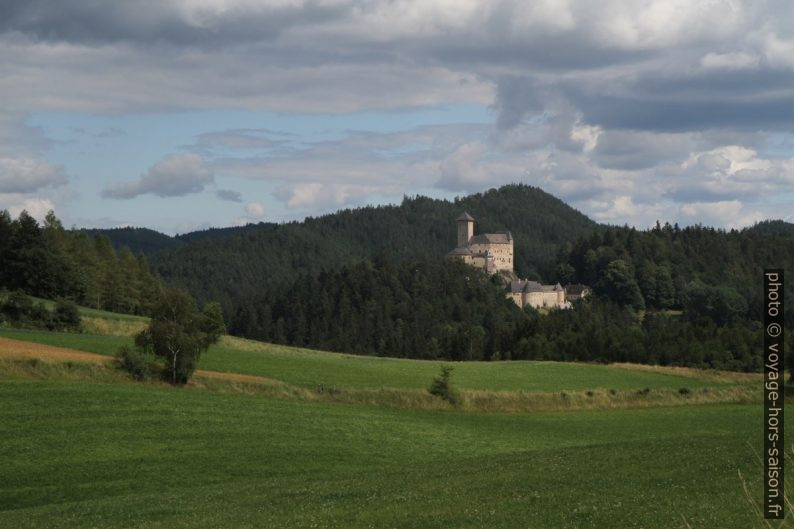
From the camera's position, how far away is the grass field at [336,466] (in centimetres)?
1973

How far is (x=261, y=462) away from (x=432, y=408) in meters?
22.3

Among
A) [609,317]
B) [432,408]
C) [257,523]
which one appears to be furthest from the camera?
[609,317]

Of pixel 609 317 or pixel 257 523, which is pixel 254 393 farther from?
pixel 609 317

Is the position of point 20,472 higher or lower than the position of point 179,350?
lower

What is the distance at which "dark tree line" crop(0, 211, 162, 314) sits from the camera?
91.8m

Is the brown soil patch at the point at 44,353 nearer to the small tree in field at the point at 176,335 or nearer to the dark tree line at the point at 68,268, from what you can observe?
the small tree in field at the point at 176,335

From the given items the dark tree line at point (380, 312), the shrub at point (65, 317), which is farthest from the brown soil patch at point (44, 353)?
the dark tree line at point (380, 312)

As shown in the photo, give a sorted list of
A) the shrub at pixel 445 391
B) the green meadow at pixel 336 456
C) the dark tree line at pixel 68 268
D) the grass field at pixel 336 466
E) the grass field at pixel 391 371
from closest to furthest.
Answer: the grass field at pixel 336 466
the green meadow at pixel 336 456
the shrub at pixel 445 391
the grass field at pixel 391 371
the dark tree line at pixel 68 268

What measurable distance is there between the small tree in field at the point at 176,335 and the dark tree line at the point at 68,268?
113 ft

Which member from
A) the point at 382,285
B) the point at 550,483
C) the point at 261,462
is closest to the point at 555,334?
the point at 382,285

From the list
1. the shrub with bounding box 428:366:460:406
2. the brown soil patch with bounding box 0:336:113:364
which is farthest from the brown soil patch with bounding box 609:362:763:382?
the brown soil patch with bounding box 0:336:113:364

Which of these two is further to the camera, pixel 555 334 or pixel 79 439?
pixel 555 334

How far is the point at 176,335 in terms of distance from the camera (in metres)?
48.4

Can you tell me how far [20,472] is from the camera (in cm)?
3041
